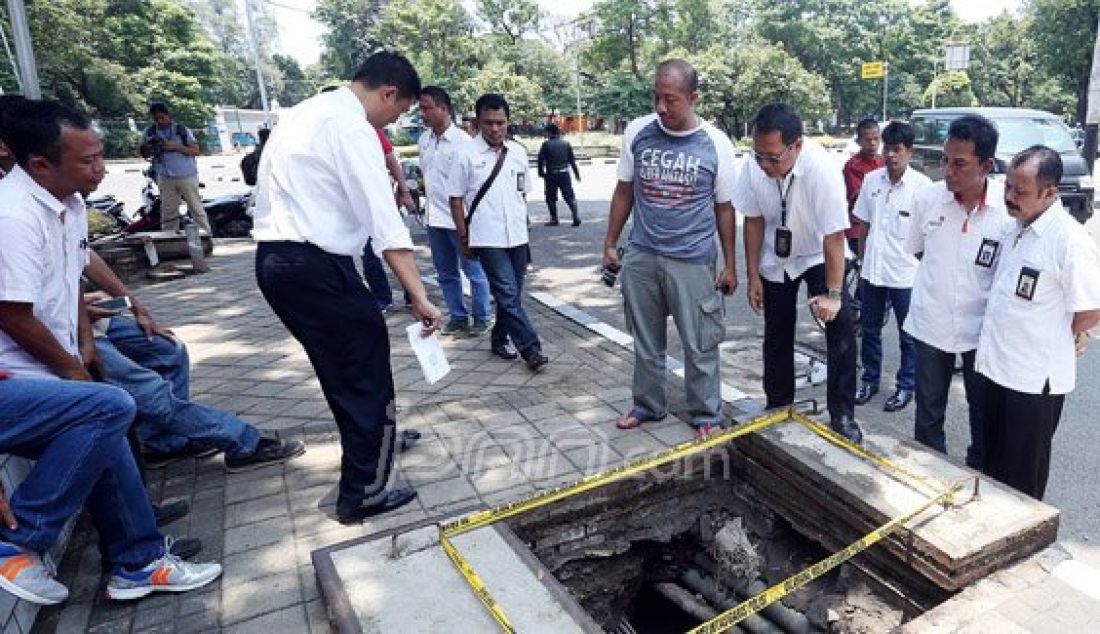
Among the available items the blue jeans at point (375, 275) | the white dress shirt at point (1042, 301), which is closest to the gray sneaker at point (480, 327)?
the blue jeans at point (375, 275)

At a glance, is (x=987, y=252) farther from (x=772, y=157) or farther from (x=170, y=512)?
(x=170, y=512)

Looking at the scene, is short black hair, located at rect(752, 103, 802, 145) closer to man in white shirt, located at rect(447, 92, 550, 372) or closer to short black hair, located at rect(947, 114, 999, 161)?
short black hair, located at rect(947, 114, 999, 161)

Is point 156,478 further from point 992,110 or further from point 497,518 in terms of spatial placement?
point 992,110

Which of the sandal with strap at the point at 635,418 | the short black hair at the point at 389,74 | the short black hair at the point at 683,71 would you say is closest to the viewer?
the short black hair at the point at 389,74

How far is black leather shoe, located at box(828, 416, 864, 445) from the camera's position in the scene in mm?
3283

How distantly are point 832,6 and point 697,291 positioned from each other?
157 ft

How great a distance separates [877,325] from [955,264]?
1459 millimetres

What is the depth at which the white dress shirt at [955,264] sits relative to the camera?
117 inches

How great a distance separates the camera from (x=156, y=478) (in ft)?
11.4

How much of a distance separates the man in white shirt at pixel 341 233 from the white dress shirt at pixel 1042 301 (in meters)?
2.27

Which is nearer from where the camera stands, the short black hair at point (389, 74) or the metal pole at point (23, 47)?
the short black hair at point (389, 74)

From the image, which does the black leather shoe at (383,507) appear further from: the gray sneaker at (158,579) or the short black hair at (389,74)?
the short black hair at (389,74)

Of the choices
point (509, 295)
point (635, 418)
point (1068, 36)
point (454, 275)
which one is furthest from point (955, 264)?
point (1068, 36)

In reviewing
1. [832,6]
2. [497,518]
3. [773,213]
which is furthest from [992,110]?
[832,6]
